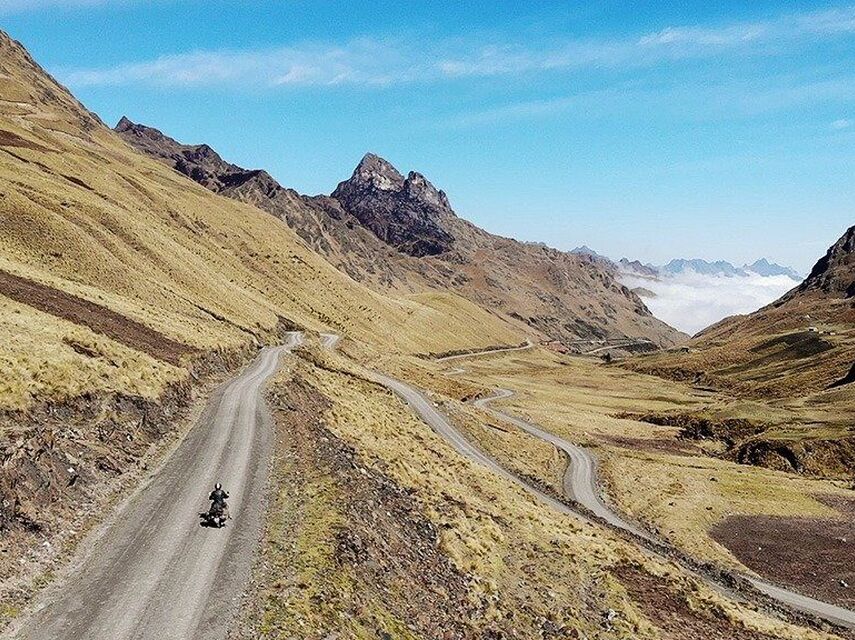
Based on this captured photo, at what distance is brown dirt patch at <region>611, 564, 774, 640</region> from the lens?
27.0 m

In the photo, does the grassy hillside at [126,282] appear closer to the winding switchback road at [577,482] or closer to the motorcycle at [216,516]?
the motorcycle at [216,516]

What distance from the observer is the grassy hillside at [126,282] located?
3528 centimetres

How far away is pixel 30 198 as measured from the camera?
283ft

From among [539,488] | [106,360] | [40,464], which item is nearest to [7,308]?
[106,360]

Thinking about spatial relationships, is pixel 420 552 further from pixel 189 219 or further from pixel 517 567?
pixel 189 219

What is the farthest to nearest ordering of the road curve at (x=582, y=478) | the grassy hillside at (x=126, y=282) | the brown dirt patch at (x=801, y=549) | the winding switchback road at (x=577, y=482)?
the road curve at (x=582, y=478), the brown dirt patch at (x=801, y=549), the winding switchback road at (x=577, y=482), the grassy hillside at (x=126, y=282)

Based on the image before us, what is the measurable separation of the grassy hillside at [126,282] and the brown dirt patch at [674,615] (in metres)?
29.4

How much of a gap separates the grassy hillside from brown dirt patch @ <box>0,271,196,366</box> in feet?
0.72

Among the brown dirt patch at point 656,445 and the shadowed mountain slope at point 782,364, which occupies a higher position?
the shadowed mountain slope at point 782,364

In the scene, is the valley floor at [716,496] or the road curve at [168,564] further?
the valley floor at [716,496]

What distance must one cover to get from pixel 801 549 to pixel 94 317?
5779 centimetres

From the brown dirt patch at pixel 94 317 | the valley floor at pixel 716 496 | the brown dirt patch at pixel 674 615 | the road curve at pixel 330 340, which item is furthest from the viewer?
the road curve at pixel 330 340

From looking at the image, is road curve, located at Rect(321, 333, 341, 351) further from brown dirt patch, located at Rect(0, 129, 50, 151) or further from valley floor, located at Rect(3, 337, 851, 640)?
brown dirt patch, located at Rect(0, 129, 50, 151)

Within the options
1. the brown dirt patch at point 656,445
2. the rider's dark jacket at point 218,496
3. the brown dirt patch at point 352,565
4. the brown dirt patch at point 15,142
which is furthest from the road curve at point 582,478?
the brown dirt patch at point 15,142
